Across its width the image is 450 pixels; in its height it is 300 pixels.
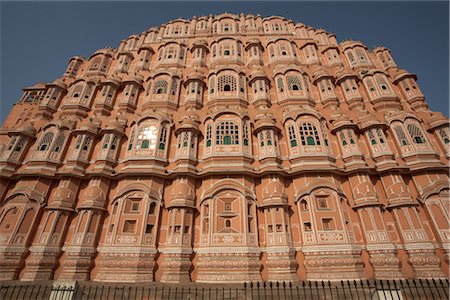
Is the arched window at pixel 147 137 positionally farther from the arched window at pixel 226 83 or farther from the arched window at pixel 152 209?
the arched window at pixel 226 83

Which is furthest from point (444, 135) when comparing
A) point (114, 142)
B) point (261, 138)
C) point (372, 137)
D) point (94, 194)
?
point (94, 194)

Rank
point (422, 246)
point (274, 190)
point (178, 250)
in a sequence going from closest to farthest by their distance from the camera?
point (422, 246), point (178, 250), point (274, 190)

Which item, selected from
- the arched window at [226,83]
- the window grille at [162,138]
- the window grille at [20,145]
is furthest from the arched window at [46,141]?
the arched window at [226,83]

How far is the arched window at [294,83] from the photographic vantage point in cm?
1911

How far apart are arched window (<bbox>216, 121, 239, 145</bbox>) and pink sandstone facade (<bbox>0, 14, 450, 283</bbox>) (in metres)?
0.08

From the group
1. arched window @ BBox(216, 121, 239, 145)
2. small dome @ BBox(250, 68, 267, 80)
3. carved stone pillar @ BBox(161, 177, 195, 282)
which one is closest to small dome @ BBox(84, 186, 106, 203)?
carved stone pillar @ BBox(161, 177, 195, 282)

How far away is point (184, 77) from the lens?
20922 millimetres

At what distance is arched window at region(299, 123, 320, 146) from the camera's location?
1515 centimetres

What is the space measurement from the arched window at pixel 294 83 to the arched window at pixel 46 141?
18.3 meters

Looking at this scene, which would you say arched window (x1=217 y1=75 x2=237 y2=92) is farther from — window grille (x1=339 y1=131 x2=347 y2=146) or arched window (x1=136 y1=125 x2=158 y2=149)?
window grille (x1=339 y1=131 x2=347 y2=146)

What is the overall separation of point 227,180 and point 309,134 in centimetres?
644

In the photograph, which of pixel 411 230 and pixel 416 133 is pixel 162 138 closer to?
pixel 411 230

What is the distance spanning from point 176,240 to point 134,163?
18.7ft

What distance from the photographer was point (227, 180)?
13.7 m
